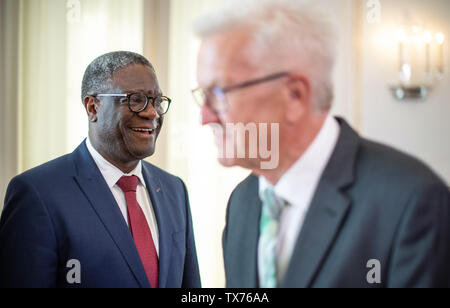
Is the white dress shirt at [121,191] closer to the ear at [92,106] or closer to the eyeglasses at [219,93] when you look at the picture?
the ear at [92,106]

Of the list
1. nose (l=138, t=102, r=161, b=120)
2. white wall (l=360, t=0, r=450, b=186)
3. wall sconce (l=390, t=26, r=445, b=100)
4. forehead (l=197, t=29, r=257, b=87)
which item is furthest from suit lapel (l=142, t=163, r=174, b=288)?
wall sconce (l=390, t=26, r=445, b=100)

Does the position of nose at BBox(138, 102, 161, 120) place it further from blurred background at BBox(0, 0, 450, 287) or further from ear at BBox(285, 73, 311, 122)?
ear at BBox(285, 73, 311, 122)

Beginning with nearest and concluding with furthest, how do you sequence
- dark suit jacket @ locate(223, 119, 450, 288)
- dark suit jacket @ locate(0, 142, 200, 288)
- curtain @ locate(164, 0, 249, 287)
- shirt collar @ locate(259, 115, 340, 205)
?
1. dark suit jacket @ locate(223, 119, 450, 288)
2. shirt collar @ locate(259, 115, 340, 205)
3. dark suit jacket @ locate(0, 142, 200, 288)
4. curtain @ locate(164, 0, 249, 287)

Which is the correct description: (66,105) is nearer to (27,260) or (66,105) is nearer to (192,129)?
(192,129)

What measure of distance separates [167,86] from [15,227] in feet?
2.15

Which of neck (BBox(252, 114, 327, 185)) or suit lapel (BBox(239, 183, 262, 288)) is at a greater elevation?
neck (BBox(252, 114, 327, 185))

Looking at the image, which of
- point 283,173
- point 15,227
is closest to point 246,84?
point 283,173

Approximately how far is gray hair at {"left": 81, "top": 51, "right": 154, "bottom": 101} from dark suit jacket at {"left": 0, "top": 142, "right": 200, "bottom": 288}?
0.64 ft

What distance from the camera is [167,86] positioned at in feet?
5.24

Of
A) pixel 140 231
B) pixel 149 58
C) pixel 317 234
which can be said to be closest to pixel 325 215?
pixel 317 234

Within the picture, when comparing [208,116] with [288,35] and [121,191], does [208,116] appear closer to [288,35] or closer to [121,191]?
[288,35]

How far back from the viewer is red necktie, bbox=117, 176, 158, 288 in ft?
4.27

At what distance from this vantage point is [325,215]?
3.47ft

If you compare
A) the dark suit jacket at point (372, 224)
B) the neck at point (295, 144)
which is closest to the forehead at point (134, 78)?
the neck at point (295, 144)
